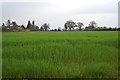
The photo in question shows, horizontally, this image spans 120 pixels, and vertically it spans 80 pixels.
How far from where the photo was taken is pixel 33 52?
11.7 ft

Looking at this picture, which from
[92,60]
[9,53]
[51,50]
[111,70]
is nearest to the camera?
[111,70]

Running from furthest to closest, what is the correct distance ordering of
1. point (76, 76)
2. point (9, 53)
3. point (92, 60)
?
point (9, 53), point (92, 60), point (76, 76)

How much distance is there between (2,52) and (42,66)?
4.78 feet

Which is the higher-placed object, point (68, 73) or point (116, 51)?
point (116, 51)

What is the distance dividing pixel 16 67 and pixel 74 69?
3.61 feet

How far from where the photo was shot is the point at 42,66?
2684 mm

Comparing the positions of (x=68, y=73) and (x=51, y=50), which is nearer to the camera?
(x=68, y=73)

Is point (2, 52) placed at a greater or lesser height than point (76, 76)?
greater

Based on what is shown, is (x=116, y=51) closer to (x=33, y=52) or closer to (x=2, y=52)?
(x=33, y=52)

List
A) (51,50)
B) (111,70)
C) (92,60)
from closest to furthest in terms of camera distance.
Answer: (111,70), (92,60), (51,50)

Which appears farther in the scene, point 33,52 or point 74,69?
point 33,52

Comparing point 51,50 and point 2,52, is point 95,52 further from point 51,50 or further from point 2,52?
point 2,52

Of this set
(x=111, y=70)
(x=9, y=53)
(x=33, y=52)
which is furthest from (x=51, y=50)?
(x=111, y=70)

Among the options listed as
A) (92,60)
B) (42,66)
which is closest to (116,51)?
(92,60)
